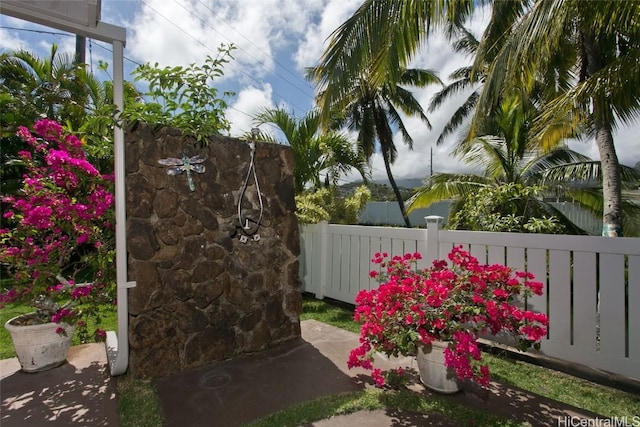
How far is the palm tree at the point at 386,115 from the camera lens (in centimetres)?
1383

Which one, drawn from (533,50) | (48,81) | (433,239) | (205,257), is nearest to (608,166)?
(533,50)

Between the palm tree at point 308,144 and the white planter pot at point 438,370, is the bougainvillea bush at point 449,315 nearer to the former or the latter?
the white planter pot at point 438,370

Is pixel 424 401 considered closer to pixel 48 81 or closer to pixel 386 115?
pixel 48 81

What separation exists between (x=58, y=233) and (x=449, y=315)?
3.24m

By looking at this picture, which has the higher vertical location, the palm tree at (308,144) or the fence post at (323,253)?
the palm tree at (308,144)

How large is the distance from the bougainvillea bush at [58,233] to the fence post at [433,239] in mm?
Result: 3107

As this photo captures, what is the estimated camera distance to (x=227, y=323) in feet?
9.96

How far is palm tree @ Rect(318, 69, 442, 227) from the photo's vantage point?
13.8 m

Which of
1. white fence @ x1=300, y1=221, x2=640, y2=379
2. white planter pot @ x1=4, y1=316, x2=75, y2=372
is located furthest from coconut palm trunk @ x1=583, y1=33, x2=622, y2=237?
white planter pot @ x1=4, y1=316, x2=75, y2=372

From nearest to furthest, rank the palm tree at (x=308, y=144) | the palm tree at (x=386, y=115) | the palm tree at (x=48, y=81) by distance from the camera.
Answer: the palm tree at (x=308, y=144) < the palm tree at (x=48, y=81) < the palm tree at (x=386, y=115)

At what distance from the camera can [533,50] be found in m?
3.59

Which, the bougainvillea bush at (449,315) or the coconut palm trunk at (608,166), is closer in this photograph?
the bougainvillea bush at (449,315)

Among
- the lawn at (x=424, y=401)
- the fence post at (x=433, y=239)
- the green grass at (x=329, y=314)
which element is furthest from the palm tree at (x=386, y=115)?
the lawn at (x=424, y=401)

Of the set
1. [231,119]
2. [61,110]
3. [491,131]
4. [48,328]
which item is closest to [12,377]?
[48,328]
